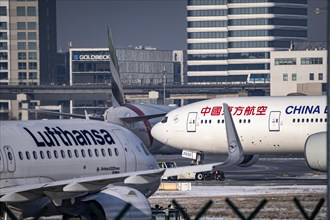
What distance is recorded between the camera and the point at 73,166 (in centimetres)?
3494

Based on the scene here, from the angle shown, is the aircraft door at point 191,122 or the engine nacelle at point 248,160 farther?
the aircraft door at point 191,122

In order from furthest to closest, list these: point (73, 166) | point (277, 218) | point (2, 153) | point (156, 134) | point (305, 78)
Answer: point (305, 78) < point (156, 134) < point (277, 218) < point (73, 166) < point (2, 153)

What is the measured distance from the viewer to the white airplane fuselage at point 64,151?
107 ft

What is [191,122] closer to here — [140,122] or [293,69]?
[140,122]

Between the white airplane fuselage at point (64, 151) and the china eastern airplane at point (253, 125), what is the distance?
29706 mm

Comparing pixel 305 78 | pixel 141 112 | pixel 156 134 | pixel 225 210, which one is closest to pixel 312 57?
pixel 305 78

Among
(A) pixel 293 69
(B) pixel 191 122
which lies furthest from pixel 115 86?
(A) pixel 293 69

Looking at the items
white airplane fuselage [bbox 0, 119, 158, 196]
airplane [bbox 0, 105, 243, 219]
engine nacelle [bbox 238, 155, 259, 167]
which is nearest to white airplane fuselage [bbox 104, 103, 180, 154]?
engine nacelle [bbox 238, 155, 259, 167]

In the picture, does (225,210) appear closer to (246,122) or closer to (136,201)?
(136,201)

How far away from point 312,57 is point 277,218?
13469 cm

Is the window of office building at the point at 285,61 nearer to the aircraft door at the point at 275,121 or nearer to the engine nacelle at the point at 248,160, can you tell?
the engine nacelle at the point at 248,160

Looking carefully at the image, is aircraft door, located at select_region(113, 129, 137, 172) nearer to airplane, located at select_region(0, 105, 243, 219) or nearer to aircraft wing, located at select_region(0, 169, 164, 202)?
airplane, located at select_region(0, 105, 243, 219)

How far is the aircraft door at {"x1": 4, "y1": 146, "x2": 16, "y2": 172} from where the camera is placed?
106ft

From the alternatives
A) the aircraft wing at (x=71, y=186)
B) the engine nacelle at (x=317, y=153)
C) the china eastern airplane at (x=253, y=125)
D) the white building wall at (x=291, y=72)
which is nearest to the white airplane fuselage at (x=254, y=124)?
the china eastern airplane at (x=253, y=125)
